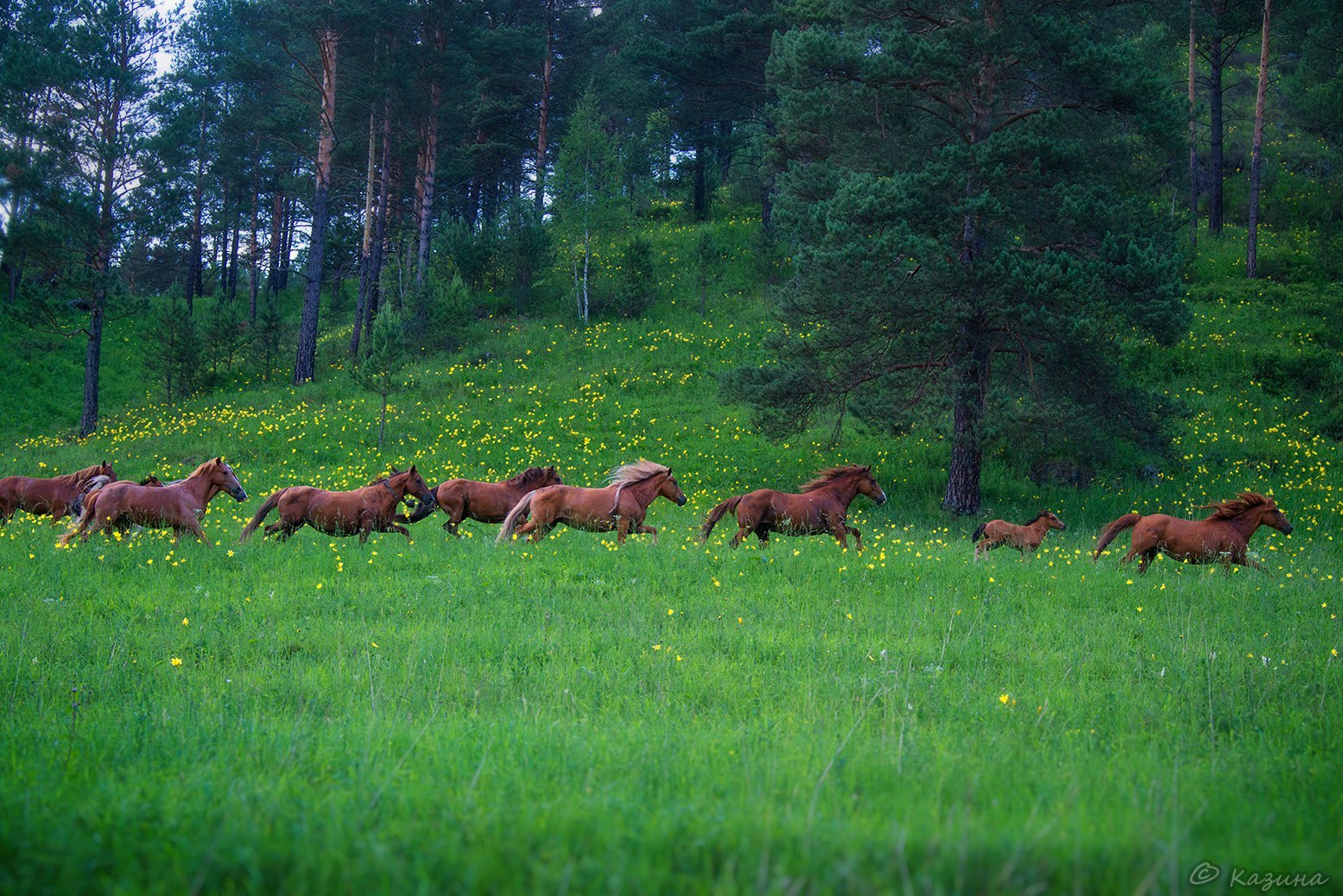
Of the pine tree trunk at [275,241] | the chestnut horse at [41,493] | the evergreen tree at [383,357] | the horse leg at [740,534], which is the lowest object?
the chestnut horse at [41,493]

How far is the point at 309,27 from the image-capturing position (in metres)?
33.2

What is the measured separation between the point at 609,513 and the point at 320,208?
25.5 m

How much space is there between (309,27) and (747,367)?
2355cm

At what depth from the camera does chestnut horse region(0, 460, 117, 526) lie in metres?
17.7

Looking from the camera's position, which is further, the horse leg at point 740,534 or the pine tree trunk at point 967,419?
the pine tree trunk at point 967,419

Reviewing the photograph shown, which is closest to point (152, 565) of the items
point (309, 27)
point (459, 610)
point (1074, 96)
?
point (459, 610)

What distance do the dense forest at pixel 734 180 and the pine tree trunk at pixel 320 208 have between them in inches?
5.5

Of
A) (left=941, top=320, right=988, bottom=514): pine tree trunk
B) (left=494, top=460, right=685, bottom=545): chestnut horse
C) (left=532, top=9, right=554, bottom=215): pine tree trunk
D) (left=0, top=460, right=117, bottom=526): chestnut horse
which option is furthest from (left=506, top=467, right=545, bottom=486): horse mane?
(left=532, top=9, right=554, bottom=215): pine tree trunk

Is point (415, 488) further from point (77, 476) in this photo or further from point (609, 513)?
point (77, 476)

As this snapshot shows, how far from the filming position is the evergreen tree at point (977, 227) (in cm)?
1845

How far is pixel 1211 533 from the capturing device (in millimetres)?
13984

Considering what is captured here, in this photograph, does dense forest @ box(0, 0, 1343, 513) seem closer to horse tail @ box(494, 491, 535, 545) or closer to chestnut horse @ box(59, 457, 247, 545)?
horse tail @ box(494, 491, 535, 545)

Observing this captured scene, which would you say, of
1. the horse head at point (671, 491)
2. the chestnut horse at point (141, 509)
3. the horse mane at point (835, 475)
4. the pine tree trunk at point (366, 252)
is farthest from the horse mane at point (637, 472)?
the pine tree trunk at point (366, 252)

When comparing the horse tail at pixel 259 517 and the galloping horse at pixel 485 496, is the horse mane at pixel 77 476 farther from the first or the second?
the galloping horse at pixel 485 496
